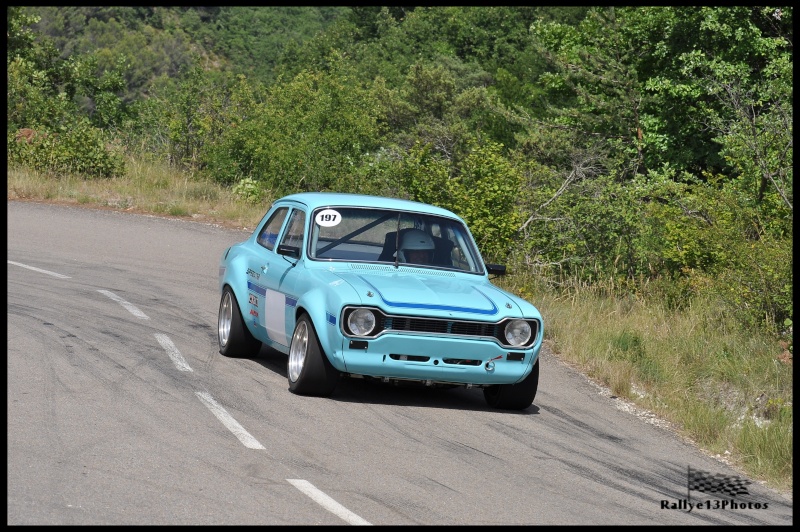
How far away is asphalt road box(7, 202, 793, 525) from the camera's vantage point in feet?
21.7

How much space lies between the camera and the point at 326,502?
6.71 metres

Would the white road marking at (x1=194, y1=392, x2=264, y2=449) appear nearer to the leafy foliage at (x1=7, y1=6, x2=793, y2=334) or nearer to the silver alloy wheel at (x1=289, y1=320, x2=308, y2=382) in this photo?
the silver alloy wheel at (x1=289, y1=320, x2=308, y2=382)

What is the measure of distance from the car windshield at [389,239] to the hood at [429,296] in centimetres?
36

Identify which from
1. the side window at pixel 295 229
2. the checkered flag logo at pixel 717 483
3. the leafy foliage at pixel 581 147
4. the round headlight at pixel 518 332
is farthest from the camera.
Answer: the leafy foliage at pixel 581 147

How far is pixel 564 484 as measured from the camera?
25.6ft

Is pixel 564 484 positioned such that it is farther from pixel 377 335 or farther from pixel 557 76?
pixel 557 76

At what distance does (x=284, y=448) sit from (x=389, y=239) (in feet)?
10.7

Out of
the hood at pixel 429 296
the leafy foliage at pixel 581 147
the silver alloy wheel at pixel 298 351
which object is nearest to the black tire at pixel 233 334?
the silver alloy wheel at pixel 298 351

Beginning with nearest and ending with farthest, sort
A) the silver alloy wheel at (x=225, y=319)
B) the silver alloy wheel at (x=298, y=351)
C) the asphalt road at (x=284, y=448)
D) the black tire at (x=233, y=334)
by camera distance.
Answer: the asphalt road at (x=284, y=448) < the silver alloy wheel at (x=298, y=351) < the black tire at (x=233, y=334) < the silver alloy wheel at (x=225, y=319)

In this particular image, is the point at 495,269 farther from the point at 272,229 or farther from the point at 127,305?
the point at 127,305

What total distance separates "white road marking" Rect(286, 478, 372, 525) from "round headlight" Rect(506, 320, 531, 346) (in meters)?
2.95

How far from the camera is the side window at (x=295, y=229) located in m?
11.0

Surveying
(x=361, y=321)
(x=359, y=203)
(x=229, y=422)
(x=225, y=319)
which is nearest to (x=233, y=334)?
(x=225, y=319)

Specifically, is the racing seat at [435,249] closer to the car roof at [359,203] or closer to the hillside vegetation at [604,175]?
the car roof at [359,203]
